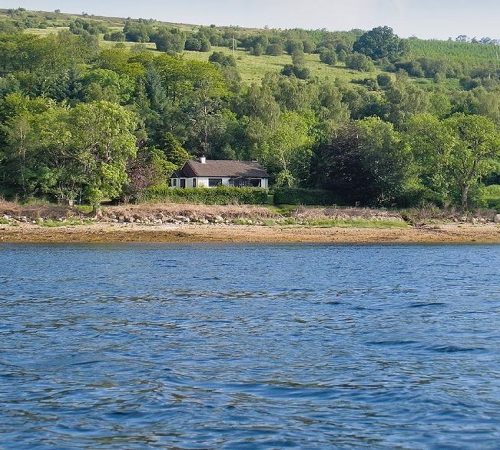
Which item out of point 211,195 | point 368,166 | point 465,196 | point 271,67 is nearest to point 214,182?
point 211,195

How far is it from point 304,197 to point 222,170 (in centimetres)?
1196

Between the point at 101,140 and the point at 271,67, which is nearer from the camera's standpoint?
the point at 101,140

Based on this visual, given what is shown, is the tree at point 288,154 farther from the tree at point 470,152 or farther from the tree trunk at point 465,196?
the tree trunk at point 465,196

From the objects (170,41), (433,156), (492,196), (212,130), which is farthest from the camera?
(170,41)

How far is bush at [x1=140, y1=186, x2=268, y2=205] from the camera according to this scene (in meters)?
75.8

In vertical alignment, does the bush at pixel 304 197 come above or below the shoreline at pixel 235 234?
above

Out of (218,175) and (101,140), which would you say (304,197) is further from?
(101,140)

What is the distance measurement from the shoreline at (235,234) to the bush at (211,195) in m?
10.7

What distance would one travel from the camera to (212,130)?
3893 inches

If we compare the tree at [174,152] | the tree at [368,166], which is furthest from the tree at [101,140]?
the tree at [368,166]

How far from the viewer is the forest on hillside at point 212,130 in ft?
242

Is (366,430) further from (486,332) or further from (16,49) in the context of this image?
(16,49)

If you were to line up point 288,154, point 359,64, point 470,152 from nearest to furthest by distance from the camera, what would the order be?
point 470,152 < point 288,154 < point 359,64

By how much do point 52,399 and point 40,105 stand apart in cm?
7676
